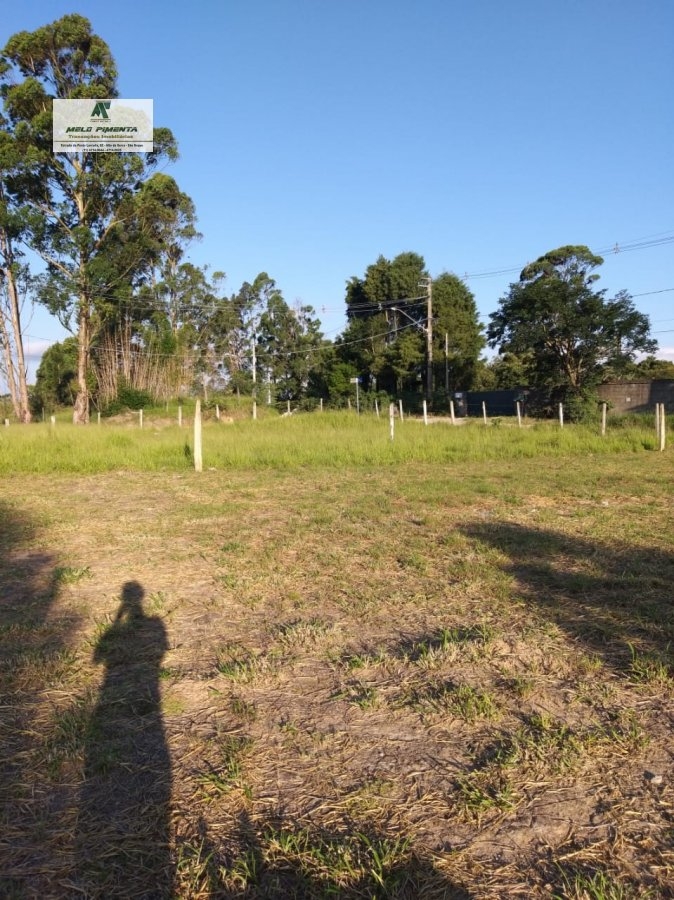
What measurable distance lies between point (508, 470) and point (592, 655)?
809 cm

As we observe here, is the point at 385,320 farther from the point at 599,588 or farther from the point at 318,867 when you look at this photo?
the point at 318,867

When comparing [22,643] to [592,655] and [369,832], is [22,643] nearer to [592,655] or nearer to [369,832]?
[369,832]

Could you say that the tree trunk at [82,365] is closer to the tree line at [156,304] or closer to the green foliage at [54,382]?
the tree line at [156,304]

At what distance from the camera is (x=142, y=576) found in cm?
429

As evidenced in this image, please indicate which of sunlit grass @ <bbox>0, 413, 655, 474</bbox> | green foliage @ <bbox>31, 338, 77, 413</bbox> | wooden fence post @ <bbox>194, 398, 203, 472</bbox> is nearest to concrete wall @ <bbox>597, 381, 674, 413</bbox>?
sunlit grass @ <bbox>0, 413, 655, 474</bbox>

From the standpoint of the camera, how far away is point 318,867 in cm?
151

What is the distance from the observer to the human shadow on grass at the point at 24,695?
160 cm

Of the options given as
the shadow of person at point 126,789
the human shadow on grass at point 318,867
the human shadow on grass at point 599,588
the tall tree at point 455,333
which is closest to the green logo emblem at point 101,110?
the tall tree at point 455,333

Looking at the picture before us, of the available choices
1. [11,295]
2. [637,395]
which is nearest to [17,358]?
[11,295]

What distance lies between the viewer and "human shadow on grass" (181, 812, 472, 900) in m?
1.44

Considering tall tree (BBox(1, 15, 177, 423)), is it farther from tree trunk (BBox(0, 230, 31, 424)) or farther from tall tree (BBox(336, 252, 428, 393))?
tall tree (BBox(336, 252, 428, 393))

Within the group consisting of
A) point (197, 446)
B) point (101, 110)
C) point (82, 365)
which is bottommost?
point (197, 446)

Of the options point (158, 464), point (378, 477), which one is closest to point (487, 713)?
point (378, 477)

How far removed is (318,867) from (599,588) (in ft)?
9.24
